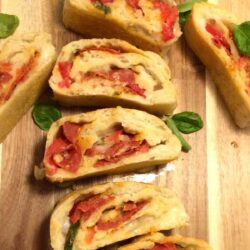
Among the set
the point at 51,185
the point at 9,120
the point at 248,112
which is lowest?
the point at 51,185

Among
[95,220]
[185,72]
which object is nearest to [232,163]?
[185,72]

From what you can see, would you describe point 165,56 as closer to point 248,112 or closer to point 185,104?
point 185,104

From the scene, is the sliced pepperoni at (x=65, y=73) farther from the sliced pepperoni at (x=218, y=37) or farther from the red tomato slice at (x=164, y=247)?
the red tomato slice at (x=164, y=247)

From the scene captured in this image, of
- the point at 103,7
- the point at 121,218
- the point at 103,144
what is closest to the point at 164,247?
the point at 121,218

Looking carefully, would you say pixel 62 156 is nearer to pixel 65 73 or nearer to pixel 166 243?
pixel 65 73

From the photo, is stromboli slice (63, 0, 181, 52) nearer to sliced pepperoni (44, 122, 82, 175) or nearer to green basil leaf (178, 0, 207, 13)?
green basil leaf (178, 0, 207, 13)

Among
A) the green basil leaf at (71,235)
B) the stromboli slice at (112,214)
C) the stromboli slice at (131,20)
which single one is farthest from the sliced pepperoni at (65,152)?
the stromboli slice at (131,20)

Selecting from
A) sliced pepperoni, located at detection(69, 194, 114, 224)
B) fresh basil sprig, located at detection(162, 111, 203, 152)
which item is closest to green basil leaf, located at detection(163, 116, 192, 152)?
fresh basil sprig, located at detection(162, 111, 203, 152)

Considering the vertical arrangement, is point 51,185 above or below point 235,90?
below
